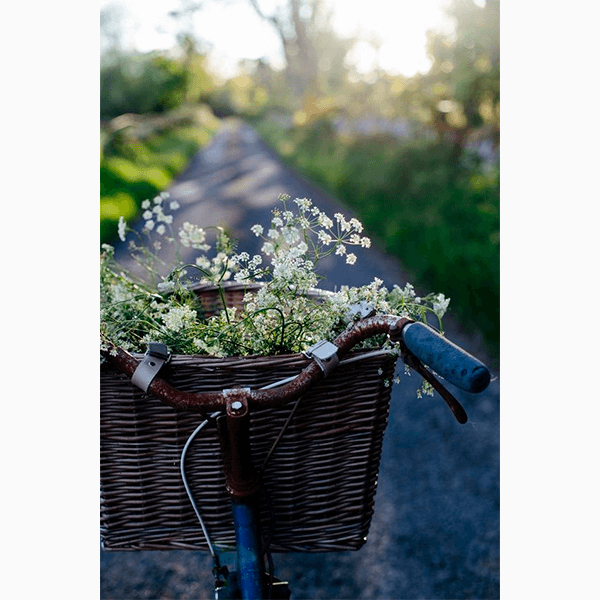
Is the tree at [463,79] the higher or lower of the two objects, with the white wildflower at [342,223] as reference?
higher

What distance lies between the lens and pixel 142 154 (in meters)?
4.27

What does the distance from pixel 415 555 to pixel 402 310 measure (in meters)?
1.15

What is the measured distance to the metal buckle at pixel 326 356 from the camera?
0.87 m

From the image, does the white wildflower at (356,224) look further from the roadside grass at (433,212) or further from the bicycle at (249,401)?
the roadside grass at (433,212)

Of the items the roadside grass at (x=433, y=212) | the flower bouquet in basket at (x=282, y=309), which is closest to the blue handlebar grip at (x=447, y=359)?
the flower bouquet in basket at (x=282, y=309)

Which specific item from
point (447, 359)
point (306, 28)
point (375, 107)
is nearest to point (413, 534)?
point (447, 359)

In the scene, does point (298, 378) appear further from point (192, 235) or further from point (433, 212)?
point (433, 212)

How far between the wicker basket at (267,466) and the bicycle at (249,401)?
22mm

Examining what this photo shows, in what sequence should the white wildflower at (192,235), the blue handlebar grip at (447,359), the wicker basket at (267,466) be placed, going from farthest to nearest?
the white wildflower at (192,235), the wicker basket at (267,466), the blue handlebar grip at (447,359)

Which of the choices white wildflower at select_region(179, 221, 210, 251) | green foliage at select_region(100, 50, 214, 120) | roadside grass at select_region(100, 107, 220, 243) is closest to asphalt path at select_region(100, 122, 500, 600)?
white wildflower at select_region(179, 221, 210, 251)

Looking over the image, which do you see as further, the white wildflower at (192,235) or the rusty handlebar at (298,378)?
the white wildflower at (192,235)

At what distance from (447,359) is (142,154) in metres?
3.85

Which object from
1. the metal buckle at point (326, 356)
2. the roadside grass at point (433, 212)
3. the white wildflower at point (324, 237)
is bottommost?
the roadside grass at point (433, 212)
